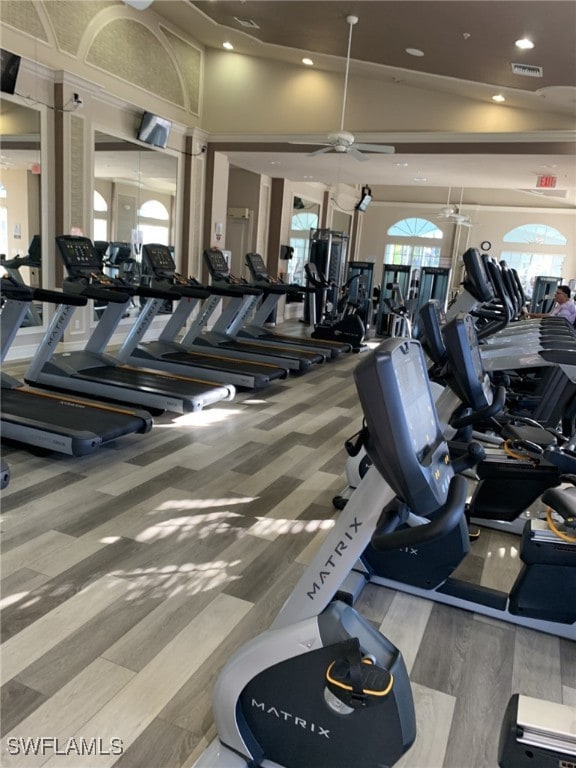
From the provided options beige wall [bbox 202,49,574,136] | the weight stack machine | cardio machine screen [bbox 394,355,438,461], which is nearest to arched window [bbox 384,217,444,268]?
the weight stack machine

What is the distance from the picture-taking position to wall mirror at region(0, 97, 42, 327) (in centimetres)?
620

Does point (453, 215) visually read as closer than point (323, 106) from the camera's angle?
No

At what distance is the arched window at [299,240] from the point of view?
43.6ft

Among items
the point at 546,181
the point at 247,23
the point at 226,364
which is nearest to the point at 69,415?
the point at 226,364

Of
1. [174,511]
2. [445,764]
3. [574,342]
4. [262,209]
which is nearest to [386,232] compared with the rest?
[262,209]

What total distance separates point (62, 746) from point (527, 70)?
785 centimetres

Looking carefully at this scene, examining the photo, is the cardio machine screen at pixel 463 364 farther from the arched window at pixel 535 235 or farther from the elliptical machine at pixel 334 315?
the arched window at pixel 535 235

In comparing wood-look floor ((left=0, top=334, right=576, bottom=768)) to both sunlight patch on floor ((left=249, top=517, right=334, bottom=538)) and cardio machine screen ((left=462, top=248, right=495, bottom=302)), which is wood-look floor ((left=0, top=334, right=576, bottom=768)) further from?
cardio machine screen ((left=462, top=248, right=495, bottom=302))

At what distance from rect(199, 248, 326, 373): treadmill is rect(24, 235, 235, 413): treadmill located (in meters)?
1.50

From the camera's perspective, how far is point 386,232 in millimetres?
17328

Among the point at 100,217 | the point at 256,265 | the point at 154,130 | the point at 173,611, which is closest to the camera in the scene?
the point at 173,611

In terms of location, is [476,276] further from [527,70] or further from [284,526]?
[527,70]

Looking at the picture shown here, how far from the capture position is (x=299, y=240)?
13664 mm

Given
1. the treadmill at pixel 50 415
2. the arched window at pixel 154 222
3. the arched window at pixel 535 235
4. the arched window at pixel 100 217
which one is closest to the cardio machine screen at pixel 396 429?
the treadmill at pixel 50 415
